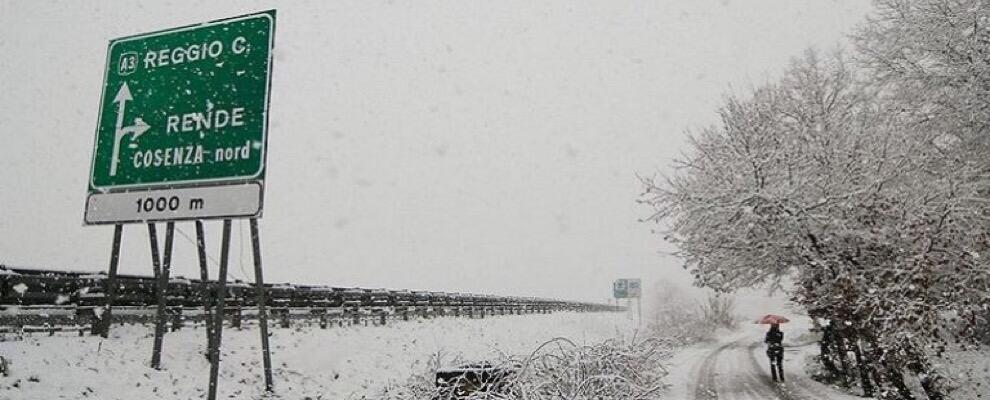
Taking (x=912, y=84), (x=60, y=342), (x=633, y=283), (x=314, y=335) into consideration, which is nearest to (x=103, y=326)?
(x=60, y=342)

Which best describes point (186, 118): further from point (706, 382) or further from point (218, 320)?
point (706, 382)

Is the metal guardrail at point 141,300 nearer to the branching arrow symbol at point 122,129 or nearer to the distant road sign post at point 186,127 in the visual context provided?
the distant road sign post at point 186,127

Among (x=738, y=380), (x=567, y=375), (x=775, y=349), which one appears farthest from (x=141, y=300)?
(x=775, y=349)

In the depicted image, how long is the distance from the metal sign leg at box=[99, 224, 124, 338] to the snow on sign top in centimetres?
316

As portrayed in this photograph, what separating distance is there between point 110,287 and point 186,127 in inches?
193

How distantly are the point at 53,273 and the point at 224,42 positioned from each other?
6.19 meters

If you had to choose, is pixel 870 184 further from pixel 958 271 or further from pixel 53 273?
pixel 53 273

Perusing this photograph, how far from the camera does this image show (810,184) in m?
11.5

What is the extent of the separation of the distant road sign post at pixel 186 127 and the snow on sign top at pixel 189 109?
12mm

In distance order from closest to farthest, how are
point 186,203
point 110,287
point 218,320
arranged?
point 186,203
point 218,320
point 110,287

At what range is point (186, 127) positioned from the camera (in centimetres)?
580

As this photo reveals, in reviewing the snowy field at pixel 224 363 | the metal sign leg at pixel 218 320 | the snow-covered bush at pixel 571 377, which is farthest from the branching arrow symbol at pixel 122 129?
the snow-covered bush at pixel 571 377

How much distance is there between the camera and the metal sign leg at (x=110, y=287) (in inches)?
348

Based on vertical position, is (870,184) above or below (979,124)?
below
